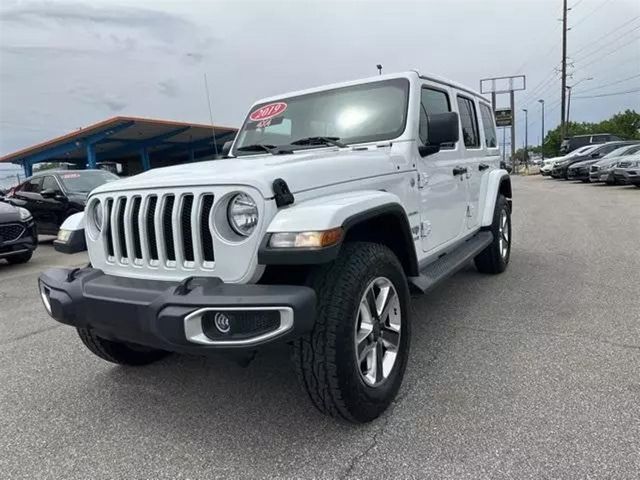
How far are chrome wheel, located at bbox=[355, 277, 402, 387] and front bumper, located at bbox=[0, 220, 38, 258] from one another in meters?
6.98

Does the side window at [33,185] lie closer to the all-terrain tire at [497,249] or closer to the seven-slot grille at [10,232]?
the seven-slot grille at [10,232]

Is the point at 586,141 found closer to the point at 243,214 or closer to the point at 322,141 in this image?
the point at 322,141

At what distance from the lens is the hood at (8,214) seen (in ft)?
24.8

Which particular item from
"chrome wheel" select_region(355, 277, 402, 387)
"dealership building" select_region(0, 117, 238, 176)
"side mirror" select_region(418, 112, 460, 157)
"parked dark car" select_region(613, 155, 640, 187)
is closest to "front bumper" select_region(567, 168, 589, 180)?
"parked dark car" select_region(613, 155, 640, 187)

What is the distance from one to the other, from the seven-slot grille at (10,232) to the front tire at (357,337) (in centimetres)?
700

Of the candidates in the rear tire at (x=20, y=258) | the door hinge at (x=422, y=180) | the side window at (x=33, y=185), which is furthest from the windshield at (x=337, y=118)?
the side window at (x=33, y=185)

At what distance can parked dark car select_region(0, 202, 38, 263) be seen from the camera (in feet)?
24.8

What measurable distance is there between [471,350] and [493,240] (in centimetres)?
203

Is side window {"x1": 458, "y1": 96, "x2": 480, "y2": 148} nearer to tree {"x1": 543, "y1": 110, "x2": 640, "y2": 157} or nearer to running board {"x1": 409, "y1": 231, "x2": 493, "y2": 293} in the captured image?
running board {"x1": 409, "y1": 231, "x2": 493, "y2": 293}

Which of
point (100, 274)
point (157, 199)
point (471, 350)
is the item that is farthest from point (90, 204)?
point (471, 350)

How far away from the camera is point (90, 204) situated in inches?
116

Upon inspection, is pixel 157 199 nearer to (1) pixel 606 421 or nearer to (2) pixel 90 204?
(2) pixel 90 204

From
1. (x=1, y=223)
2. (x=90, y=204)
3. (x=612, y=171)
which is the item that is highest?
(x=90, y=204)

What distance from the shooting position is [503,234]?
5.66 metres
